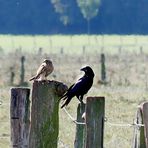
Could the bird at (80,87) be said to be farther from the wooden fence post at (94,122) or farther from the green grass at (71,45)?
the green grass at (71,45)

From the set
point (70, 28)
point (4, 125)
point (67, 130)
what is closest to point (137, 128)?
point (67, 130)

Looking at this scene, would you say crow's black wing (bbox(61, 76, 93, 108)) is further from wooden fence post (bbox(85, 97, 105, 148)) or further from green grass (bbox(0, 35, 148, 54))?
green grass (bbox(0, 35, 148, 54))

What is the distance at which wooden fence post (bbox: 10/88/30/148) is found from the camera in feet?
18.2

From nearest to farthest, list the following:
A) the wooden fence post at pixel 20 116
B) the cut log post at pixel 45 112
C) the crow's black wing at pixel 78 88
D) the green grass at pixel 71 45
Result: the cut log post at pixel 45 112
the wooden fence post at pixel 20 116
the crow's black wing at pixel 78 88
the green grass at pixel 71 45

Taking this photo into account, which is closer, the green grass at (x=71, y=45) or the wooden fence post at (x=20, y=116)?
the wooden fence post at (x=20, y=116)

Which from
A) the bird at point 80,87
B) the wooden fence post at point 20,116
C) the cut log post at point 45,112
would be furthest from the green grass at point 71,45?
the cut log post at point 45,112

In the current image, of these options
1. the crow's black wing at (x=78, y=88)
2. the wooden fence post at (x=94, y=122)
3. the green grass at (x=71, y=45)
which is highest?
the green grass at (x=71, y=45)

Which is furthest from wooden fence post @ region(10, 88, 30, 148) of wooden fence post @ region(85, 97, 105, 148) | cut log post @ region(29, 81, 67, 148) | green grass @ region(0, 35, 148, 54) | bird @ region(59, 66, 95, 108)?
green grass @ region(0, 35, 148, 54)

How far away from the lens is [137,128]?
5742 mm

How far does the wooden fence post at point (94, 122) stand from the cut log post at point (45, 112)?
0.23 m

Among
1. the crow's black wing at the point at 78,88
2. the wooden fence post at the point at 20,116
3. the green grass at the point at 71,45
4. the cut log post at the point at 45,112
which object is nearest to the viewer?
the cut log post at the point at 45,112

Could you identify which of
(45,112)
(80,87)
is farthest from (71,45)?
(45,112)

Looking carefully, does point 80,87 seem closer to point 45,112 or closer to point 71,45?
point 45,112

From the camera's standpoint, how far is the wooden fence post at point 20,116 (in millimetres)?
5551
